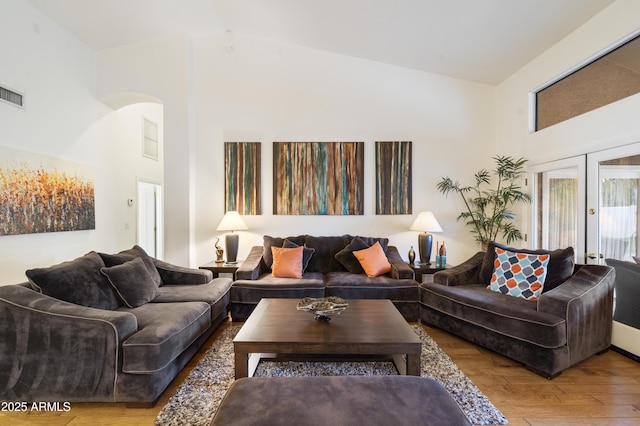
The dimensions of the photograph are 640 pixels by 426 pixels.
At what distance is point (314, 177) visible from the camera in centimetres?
441

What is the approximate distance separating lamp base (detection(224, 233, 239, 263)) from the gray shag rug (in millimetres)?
1336

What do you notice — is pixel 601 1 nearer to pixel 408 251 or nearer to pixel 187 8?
pixel 408 251

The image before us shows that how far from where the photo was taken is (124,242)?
15.9 ft

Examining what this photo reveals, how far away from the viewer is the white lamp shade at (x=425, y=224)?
3.98 meters

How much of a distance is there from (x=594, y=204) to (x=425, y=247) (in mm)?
1761

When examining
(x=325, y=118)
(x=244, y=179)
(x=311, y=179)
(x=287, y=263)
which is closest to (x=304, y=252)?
(x=287, y=263)

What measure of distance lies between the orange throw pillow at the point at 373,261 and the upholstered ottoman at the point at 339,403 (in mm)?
2236

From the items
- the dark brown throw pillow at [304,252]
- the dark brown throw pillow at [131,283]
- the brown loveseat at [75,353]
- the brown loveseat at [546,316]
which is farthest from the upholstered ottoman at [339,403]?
the dark brown throw pillow at [304,252]

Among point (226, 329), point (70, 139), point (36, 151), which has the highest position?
point (70, 139)

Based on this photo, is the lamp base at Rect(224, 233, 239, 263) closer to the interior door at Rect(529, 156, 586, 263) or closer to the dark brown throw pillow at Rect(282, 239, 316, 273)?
the dark brown throw pillow at Rect(282, 239, 316, 273)

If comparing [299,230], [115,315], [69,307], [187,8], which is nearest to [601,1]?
[299,230]

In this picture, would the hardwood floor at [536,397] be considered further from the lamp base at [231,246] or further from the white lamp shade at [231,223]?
the white lamp shade at [231,223]

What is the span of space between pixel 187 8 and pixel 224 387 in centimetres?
424

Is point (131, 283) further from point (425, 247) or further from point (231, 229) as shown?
point (425, 247)
